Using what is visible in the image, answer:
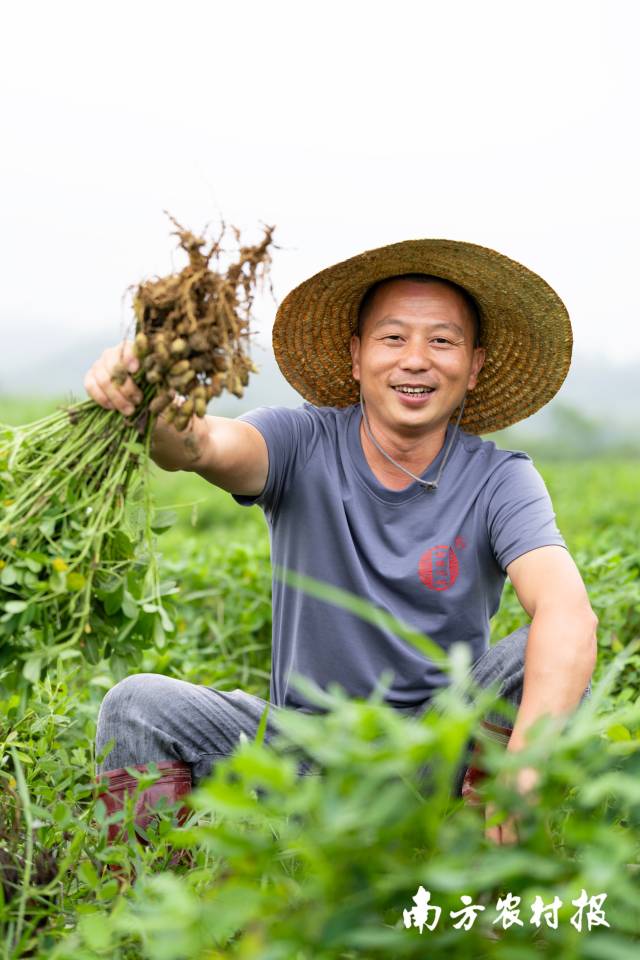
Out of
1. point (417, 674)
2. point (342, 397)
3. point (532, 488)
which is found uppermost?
point (342, 397)

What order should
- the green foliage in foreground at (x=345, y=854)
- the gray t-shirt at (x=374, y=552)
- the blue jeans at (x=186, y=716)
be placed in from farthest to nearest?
the gray t-shirt at (x=374, y=552) → the blue jeans at (x=186, y=716) → the green foliage in foreground at (x=345, y=854)

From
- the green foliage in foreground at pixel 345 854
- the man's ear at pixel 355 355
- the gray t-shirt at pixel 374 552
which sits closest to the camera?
the green foliage in foreground at pixel 345 854

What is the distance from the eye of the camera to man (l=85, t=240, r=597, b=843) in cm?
224

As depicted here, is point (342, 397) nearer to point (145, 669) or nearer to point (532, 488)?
point (532, 488)

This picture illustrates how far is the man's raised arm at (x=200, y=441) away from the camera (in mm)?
1791

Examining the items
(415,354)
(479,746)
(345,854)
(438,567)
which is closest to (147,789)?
(479,746)

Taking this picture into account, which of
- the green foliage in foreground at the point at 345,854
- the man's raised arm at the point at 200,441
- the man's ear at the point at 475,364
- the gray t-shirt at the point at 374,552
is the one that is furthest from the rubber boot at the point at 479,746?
the man's ear at the point at 475,364

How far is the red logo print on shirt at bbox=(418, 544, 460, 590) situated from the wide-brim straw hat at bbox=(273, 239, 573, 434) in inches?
19.3

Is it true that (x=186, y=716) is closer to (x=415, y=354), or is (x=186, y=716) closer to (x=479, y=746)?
(x=479, y=746)

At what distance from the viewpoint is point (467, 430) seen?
288 cm

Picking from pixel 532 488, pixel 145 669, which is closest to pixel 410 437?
pixel 532 488

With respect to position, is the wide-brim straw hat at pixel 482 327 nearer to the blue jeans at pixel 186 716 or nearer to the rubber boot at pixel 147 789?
the blue jeans at pixel 186 716

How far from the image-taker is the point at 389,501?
8.10 feet

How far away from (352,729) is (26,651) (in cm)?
98
